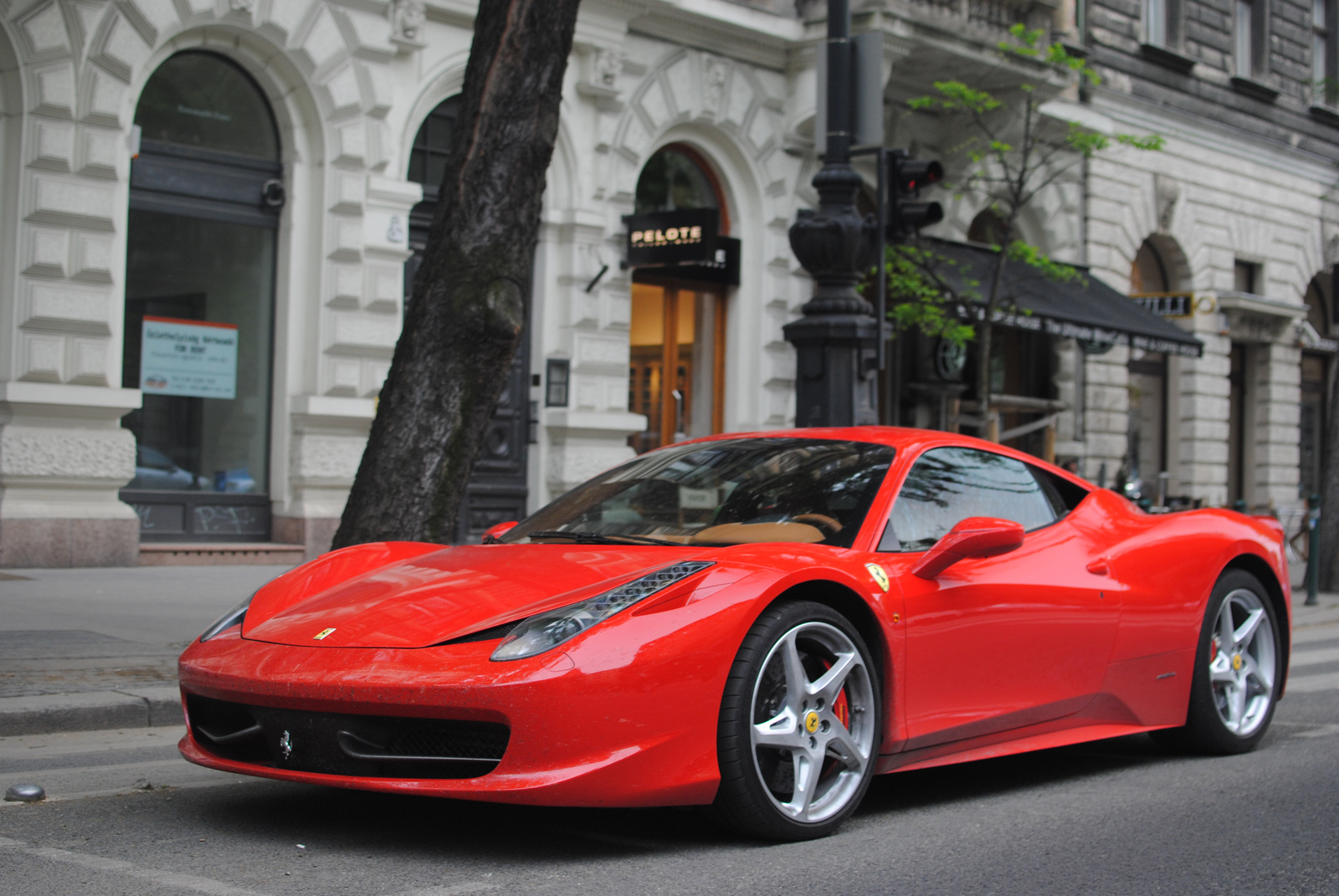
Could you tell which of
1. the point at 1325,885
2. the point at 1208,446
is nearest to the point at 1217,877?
the point at 1325,885

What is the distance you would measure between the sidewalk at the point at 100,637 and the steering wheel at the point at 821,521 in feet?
9.84

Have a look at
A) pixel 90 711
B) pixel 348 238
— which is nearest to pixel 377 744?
pixel 90 711

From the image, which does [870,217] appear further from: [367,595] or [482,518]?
[482,518]

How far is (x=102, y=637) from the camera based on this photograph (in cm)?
799

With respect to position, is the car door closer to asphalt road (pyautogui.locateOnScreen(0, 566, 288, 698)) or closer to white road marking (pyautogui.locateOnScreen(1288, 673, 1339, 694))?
white road marking (pyautogui.locateOnScreen(1288, 673, 1339, 694))

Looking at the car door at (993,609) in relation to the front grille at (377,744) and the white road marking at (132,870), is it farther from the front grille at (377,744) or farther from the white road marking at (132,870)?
the white road marking at (132,870)

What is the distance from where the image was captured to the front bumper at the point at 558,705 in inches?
145

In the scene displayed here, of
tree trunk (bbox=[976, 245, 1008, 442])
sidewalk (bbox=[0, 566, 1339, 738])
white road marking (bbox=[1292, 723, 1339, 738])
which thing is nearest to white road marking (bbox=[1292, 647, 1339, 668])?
sidewalk (bbox=[0, 566, 1339, 738])

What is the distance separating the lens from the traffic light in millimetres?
9383

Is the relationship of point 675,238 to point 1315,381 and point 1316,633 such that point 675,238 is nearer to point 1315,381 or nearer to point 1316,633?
point 1316,633

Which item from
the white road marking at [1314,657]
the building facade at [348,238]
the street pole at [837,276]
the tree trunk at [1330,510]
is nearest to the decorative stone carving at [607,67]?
the building facade at [348,238]

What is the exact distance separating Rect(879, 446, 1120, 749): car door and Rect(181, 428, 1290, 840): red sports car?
0.03 feet

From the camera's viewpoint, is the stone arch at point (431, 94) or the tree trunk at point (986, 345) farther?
the tree trunk at point (986, 345)

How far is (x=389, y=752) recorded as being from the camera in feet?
12.6
